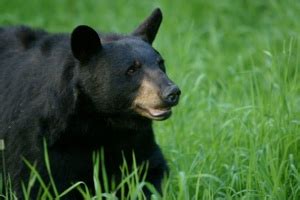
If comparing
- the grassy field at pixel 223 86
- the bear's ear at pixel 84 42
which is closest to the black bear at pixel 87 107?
the bear's ear at pixel 84 42

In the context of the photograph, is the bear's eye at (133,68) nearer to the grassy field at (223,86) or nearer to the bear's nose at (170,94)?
the bear's nose at (170,94)

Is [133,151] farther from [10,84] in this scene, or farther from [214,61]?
[214,61]

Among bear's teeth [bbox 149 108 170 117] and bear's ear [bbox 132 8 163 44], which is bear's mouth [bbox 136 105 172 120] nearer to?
bear's teeth [bbox 149 108 170 117]

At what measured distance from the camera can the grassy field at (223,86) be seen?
562 cm

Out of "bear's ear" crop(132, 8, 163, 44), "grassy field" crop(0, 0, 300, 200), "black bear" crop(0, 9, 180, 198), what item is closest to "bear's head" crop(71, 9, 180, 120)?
"black bear" crop(0, 9, 180, 198)

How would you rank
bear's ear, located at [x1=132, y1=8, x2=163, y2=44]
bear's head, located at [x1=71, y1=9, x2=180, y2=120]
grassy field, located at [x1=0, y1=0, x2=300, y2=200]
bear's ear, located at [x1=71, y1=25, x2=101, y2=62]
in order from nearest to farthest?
bear's head, located at [x1=71, y1=9, x2=180, y2=120], bear's ear, located at [x1=71, y1=25, x2=101, y2=62], grassy field, located at [x1=0, y1=0, x2=300, y2=200], bear's ear, located at [x1=132, y1=8, x2=163, y2=44]

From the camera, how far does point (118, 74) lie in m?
5.46

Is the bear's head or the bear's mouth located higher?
the bear's head

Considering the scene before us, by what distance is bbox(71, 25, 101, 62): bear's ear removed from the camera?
547 centimetres

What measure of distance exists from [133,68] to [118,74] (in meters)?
0.10

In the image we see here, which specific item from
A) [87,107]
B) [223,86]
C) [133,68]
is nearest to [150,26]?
[133,68]

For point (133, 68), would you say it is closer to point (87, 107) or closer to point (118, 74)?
point (118, 74)

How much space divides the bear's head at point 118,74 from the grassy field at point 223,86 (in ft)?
1.80

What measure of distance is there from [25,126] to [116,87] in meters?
0.69
